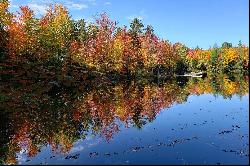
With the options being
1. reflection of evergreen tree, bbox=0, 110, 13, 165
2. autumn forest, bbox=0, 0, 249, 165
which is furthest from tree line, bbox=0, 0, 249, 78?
reflection of evergreen tree, bbox=0, 110, 13, 165

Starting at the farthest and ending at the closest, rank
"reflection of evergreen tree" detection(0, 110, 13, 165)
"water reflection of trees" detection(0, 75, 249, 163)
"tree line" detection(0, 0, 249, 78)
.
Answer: "tree line" detection(0, 0, 249, 78), "water reflection of trees" detection(0, 75, 249, 163), "reflection of evergreen tree" detection(0, 110, 13, 165)

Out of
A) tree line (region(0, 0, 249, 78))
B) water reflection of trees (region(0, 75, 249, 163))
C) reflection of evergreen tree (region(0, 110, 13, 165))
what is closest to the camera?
reflection of evergreen tree (region(0, 110, 13, 165))

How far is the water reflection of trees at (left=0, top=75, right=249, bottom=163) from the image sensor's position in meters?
36.4

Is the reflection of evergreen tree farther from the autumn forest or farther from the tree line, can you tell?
the tree line

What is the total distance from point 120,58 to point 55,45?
29.0m

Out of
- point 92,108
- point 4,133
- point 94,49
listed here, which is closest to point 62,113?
point 92,108

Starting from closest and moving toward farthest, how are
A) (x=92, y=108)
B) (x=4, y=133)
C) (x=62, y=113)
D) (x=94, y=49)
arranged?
1. (x=4, y=133)
2. (x=62, y=113)
3. (x=92, y=108)
4. (x=94, y=49)

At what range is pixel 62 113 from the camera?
50219 mm

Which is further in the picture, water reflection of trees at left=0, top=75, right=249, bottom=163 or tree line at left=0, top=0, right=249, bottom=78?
tree line at left=0, top=0, right=249, bottom=78

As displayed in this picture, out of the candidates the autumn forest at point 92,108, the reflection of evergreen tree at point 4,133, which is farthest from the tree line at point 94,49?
the reflection of evergreen tree at point 4,133

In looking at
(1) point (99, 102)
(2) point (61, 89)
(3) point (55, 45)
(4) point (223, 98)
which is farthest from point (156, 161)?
(3) point (55, 45)

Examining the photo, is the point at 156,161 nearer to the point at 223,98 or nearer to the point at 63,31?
the point at 223,98

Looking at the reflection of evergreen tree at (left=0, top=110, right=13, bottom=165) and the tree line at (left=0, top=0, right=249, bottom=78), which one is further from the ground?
the tree line at (left=0, top=0, right=249, bottom=78)

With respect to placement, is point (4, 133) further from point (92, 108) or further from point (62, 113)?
point (92, 108)
